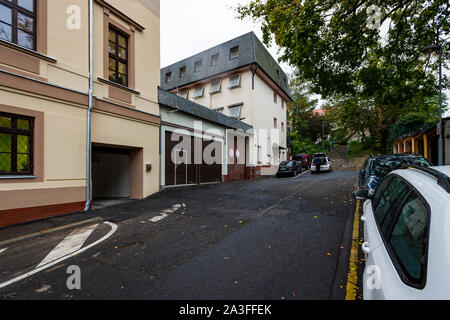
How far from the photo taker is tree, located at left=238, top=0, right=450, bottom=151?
7139mm

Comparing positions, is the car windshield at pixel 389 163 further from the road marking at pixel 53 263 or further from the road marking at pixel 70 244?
the road marking at pixel 70 244

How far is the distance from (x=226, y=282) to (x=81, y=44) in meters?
8.78

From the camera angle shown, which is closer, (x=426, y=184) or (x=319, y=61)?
(x=426, y=184)

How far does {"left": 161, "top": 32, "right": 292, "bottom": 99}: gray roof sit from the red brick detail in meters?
17.4

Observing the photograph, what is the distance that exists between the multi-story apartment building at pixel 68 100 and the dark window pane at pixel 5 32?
0.03 metres

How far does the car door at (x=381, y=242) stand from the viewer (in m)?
1.37

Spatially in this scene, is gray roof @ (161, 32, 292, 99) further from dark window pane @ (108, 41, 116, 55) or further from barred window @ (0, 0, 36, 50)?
barred window @ (0, 0, 36, 50)

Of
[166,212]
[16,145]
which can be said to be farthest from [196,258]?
[16,145]

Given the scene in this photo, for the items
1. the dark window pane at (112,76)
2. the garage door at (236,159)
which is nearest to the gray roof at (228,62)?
the garage door at (236,159)

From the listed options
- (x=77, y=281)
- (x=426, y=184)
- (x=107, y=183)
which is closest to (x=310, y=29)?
(x=426, y=184)

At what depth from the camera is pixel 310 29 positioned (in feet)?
22.9
